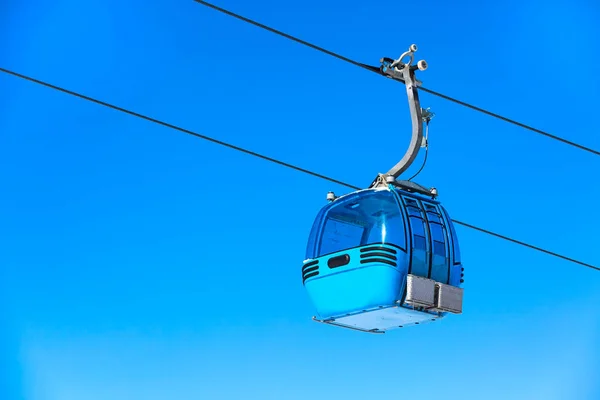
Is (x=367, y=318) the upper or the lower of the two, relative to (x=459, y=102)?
lower

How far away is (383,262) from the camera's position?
28.3 feet

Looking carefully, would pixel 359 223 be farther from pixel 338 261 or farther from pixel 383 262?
pixel 383 262

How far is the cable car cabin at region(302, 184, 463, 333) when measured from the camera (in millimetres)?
8656

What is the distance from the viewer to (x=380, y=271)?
8633 mm

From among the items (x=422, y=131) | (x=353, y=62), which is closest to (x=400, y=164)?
(x=422, y=131)

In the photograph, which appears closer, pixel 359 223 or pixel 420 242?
pixel 420 242

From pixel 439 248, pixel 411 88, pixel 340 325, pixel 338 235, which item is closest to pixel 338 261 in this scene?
pixel 338 235

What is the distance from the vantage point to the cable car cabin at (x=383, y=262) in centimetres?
866

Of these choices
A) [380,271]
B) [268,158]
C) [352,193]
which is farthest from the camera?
[268,158]

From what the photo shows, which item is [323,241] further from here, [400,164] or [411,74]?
[411,74]

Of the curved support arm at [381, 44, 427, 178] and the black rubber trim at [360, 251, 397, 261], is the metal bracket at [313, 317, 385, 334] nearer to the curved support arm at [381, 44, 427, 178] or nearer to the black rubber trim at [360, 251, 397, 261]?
the black rubber trim at [360, 251, 397, 261]

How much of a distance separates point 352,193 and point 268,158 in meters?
1.15

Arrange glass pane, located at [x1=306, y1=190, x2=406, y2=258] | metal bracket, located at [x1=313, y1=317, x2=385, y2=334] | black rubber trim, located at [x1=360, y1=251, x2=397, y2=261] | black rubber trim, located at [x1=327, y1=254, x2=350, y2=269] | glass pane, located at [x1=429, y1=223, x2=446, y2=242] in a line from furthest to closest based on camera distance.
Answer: metal bracket, located at [x1=313, y1=317, x2=385, y2=334], glass pane, located at [x1=429, y1=223, x2=446, y2=242], black rubber trim, located at [x1=327, y1=254, x2=350, y2=269], glass pane, located at [x1=306, y1=190, x2=406, y2=258], black rubber trim, located at [x1=360, y1=251, x2=397, y2=261]

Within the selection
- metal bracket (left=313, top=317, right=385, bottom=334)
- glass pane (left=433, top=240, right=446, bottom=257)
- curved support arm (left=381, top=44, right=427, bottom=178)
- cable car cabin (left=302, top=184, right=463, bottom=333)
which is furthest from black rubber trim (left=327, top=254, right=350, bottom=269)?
curved support arm (left=381, top=44, right=427, bottom=178)
